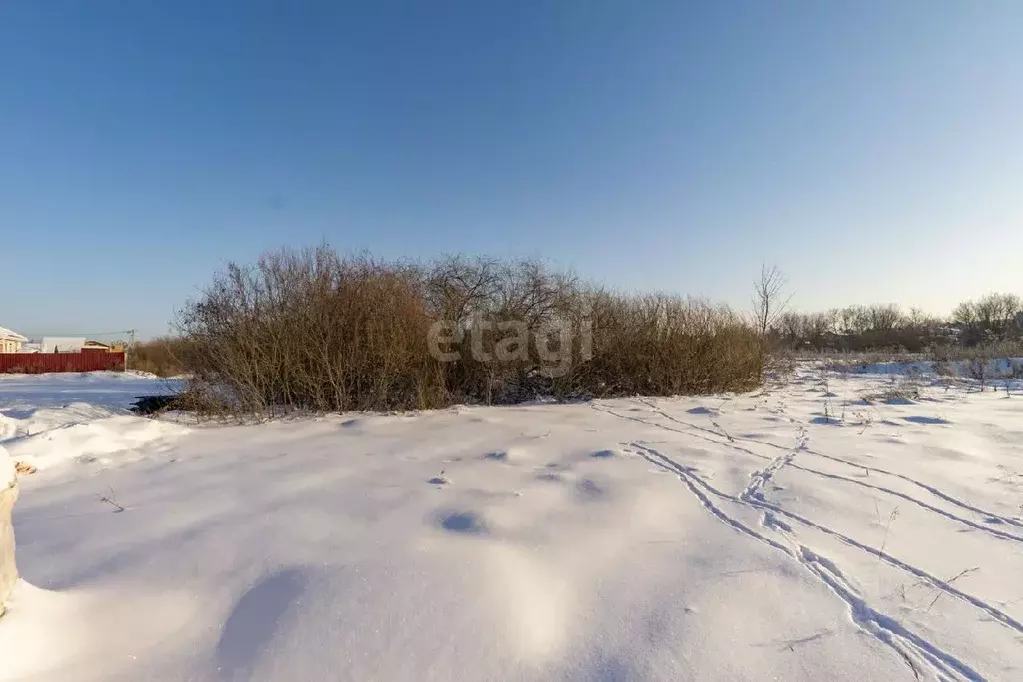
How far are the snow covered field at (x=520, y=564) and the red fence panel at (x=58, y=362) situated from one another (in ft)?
89.9

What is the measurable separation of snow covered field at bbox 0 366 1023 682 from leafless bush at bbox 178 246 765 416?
10.7 feet

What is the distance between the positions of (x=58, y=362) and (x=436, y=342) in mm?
28387

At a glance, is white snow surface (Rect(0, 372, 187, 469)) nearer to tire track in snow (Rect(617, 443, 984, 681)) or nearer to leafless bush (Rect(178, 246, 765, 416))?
leafless bush (Rect(178, 246, 765, 416))

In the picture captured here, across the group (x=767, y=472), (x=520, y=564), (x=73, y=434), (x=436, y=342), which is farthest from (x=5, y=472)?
(x=436, y=342)

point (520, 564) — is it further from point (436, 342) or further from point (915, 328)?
point (915, 328)

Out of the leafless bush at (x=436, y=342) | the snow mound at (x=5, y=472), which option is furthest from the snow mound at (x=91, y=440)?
the snow mound at (x=5, y=472)

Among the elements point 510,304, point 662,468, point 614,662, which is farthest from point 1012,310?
point 614,662

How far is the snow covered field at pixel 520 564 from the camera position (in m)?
1.92

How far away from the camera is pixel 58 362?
85.8 feet

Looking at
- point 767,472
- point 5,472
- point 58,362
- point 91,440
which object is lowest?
point 767,472

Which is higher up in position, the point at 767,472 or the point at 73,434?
the point at 73,434

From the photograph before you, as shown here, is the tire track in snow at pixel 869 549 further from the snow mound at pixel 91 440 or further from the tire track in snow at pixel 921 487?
the snow mound at pixel 91 440

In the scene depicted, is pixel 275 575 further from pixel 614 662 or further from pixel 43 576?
pixel 614 662

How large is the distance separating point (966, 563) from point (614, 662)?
2359 millimetres
